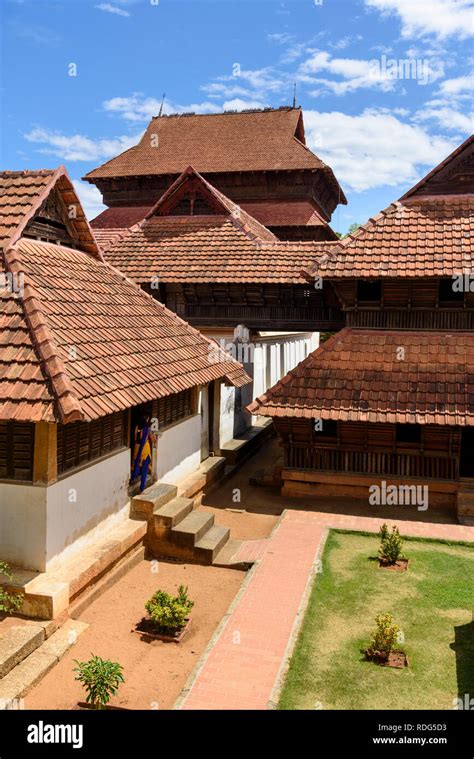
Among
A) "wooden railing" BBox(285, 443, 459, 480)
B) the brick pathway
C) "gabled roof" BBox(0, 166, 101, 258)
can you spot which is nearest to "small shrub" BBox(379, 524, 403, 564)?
the brick pathway

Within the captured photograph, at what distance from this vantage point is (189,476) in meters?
12.7

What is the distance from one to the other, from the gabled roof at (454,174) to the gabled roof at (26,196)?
863 centimetres

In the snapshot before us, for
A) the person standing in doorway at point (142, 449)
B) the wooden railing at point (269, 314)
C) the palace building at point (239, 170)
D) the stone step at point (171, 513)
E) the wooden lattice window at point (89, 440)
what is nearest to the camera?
the wooden lattice window at point (89, 440)

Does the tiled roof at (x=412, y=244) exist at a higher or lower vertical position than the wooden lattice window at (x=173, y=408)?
higher

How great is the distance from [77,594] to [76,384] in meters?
2.76

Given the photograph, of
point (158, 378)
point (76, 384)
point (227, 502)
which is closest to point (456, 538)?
point (227, 502)

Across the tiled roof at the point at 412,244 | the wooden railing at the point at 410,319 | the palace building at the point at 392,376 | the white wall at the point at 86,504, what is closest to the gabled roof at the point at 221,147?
the tiled roof at the point at 412,244

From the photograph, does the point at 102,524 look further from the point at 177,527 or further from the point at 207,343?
the point at 207,343

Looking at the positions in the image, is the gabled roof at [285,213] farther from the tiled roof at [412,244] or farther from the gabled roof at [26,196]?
the gabled roof at [26,196]

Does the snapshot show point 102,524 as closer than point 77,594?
No

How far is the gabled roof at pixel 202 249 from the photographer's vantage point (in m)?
16.9

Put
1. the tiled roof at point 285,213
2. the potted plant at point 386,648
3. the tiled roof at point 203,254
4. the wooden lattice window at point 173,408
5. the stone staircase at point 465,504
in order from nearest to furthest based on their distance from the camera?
1. the potted plant at point 386,648
2. the wooden lattice window at point 173,408
3. the stone staircase at point 465,504
4. the tiled roof at point 203,254
5. the tiled roof at point 285,213

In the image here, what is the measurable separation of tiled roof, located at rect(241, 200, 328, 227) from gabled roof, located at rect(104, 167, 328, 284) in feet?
15.3

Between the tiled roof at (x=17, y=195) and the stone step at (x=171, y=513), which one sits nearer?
the tiled roof at (x=17, y=195)
